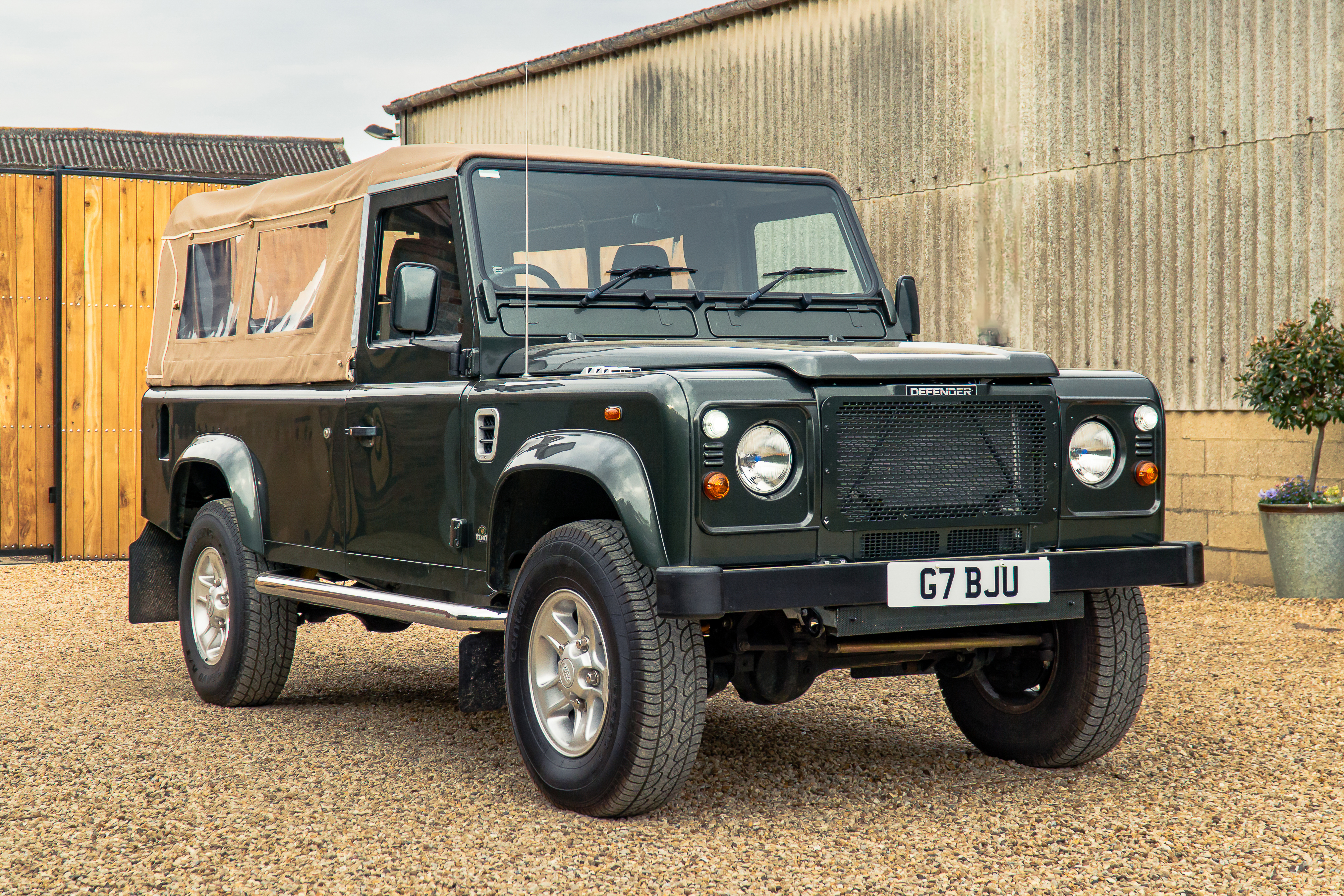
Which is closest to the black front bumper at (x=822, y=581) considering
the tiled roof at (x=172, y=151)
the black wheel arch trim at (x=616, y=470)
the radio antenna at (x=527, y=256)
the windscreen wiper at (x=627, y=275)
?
the black wheel arch trim at (x=616, y=470)

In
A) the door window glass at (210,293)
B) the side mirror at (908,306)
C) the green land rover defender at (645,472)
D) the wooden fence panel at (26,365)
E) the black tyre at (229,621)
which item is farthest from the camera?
the wooden fence panel at (26,365)

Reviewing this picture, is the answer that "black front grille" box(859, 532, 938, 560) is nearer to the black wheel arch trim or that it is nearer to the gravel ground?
the black wheel arch trim

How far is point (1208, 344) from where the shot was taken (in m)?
10.2

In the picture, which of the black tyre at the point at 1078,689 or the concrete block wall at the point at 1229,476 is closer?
the black tyre at the point at 1078,689

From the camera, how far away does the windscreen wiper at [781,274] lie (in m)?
5.27

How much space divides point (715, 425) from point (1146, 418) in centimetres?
154

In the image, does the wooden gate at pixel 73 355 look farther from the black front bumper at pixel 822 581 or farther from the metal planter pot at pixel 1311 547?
the black front bumper at pixel 822 581

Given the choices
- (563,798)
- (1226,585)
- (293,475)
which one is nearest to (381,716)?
(293,475)

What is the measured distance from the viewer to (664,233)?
5363 mm

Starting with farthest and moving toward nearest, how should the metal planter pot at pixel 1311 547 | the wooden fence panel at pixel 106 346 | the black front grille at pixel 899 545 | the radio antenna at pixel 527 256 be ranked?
1. the wooden fence panel at pixel 106 346
2. the metal planter pot at pixel 1311 547
3. the radio antenna at pixel 527 256
4. the black front grille at pixel 899 545

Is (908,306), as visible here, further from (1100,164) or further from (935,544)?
(1100,164)

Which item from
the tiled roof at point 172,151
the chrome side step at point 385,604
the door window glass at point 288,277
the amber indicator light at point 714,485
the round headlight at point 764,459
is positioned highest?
the tiled roof at point 172,151

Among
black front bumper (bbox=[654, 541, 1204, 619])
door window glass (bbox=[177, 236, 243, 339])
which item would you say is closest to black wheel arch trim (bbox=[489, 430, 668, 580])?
black front bumper (bbox=[654, 541, 1204, 619])

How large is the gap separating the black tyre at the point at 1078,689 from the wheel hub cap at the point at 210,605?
3501mm
